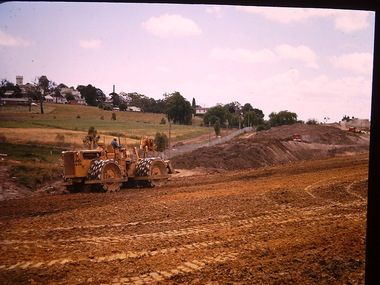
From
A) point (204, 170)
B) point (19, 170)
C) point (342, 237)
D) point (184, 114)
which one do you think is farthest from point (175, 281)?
point (184, 114)

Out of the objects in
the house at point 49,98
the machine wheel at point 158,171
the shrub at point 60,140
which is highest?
the house at point 49,98

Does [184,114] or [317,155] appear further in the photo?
[184,114]

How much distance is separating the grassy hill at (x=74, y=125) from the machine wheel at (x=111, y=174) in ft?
34.9

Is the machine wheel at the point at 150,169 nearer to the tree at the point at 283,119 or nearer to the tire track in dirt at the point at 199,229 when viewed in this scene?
the tire track in dirt at the point at 199,229

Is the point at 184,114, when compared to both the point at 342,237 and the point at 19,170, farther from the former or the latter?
the point at 342,237

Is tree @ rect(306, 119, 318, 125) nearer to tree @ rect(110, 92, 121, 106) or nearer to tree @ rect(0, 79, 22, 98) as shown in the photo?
tree @ rect(110, 92, 121, 106)

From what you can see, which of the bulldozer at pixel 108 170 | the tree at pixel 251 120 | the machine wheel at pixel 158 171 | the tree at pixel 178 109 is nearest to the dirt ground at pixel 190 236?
the bulldozer at pixel 108 170

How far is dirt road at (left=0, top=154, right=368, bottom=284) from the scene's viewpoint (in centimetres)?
621

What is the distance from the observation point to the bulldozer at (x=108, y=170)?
1345 cm

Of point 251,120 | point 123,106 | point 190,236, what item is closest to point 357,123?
point 251,120

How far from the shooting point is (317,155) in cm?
3162

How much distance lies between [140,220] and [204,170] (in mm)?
12964

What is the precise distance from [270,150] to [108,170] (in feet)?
56.8

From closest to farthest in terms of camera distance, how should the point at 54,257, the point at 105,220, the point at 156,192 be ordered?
the point at 54,257
the point at 105,220
the point at 156,192
